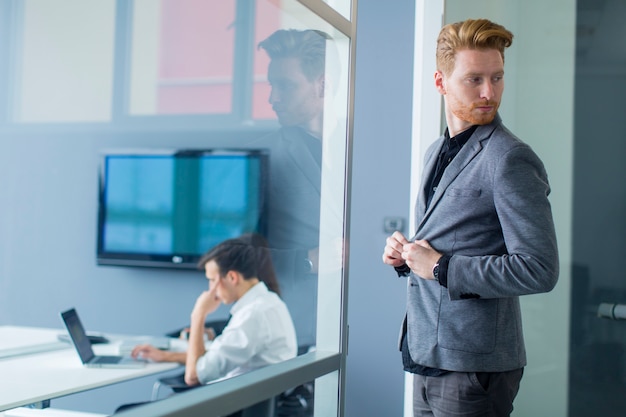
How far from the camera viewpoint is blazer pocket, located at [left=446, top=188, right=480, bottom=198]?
1568 millimetres

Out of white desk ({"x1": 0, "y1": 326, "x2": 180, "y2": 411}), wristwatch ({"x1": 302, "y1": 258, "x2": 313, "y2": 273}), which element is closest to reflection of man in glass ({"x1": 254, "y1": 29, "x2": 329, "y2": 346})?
wristwatch ({"x1": 302, "y1": 258, "x2": 313, "y2": 273})

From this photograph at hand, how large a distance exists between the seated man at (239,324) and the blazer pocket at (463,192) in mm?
885

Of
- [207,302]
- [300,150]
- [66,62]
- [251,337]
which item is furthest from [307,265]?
[66,62]

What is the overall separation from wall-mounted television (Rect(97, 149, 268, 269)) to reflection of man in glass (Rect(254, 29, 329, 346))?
7.17ft

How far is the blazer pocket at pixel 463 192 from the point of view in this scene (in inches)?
61.7

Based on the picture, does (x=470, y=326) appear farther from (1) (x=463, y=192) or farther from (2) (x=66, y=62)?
(2) (x=66, y=62)

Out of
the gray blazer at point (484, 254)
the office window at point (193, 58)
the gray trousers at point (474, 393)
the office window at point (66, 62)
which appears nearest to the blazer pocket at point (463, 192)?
the gray blazer at point (484, 254)

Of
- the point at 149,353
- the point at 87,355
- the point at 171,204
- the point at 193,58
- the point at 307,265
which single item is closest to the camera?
the point at 307,265

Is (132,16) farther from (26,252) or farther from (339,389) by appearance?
(339,389)

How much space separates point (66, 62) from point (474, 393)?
4.65 meters

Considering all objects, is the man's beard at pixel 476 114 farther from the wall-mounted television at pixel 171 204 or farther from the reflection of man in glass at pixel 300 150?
the wall-mounted television at pixel 171 204

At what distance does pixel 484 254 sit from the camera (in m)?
1.57

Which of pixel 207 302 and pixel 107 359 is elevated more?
pixel 207 302

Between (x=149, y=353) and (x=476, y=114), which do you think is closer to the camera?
(x=476, y=114)
